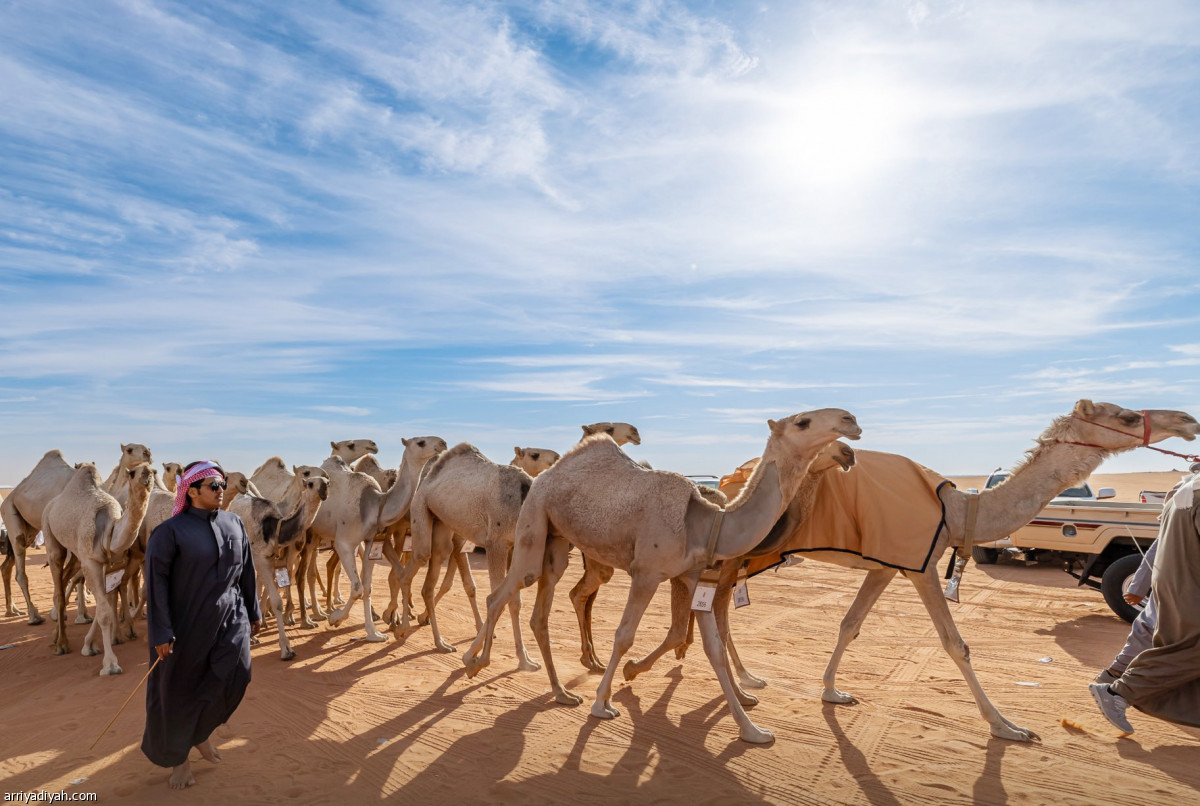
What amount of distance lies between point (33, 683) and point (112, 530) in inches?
73.0

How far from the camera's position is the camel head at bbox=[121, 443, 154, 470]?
1247 centimetres

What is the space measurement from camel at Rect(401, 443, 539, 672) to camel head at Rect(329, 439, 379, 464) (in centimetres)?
402

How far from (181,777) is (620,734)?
3.29 m

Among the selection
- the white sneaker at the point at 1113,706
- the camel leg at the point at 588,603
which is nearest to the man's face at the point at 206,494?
the camel leg at the point at 588,603

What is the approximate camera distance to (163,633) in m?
5.55

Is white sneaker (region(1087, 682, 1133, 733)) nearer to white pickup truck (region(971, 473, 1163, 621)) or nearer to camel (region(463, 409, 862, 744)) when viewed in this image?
camel (region(463, 409, 862, 744))

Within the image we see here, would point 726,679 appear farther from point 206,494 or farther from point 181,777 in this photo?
point 206,494

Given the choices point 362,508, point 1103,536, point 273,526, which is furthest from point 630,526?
point 1103,536

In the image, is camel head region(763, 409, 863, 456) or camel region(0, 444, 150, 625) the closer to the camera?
camel head region(763, 409, 863, 456)

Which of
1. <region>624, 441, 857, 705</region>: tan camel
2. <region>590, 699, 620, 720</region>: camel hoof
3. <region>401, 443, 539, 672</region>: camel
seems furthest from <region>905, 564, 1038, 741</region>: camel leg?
<region>401, 443, 539, 672</region>: camel

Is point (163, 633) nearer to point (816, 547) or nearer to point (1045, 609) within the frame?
point (816, 547)

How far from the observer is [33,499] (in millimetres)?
12898

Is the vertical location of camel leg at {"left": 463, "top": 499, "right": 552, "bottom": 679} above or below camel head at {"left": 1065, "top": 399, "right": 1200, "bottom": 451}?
below

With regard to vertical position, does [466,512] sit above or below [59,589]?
above
